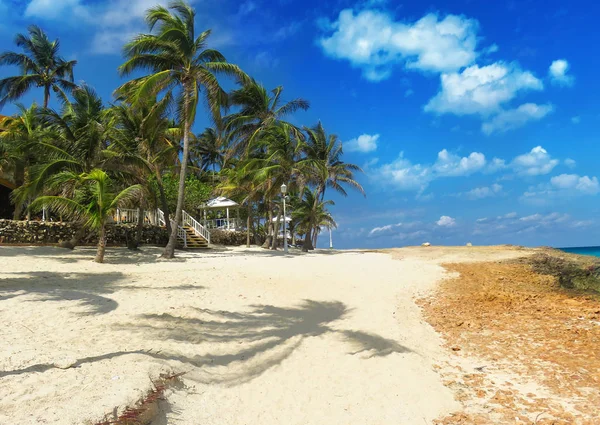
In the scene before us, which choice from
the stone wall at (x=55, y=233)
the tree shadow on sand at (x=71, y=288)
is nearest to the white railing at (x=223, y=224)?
the stone wall at (x=55, y=233)

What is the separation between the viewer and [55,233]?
52.8 ft

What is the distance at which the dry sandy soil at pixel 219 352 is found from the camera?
401 cm

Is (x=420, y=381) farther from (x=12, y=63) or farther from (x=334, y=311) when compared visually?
(x=12, y=63)

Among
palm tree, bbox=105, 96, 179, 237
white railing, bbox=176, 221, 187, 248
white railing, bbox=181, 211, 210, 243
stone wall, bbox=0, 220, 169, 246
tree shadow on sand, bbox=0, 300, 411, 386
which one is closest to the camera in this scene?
tree shadow on sand, bbox=0, 300, 411, 386

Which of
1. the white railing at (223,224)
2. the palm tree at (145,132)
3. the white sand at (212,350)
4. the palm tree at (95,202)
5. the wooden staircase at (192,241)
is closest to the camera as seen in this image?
the white sand at (212,350)

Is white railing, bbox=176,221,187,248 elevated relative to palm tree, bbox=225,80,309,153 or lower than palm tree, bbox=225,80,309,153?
lower

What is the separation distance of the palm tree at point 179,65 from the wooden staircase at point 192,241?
4739 mm

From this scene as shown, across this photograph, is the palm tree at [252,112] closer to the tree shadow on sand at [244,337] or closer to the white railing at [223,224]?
the white railing at [223,224]

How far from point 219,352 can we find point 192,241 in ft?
55.1

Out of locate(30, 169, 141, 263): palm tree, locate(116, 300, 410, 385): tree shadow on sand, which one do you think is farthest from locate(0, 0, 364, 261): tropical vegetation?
locate(116, 300, 410, 385): tree shadow on sand

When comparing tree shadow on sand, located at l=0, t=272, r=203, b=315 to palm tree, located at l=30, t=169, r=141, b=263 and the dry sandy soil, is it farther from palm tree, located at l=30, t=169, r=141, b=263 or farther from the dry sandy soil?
palm tree, located at l=30, t=169, r=141, b=263

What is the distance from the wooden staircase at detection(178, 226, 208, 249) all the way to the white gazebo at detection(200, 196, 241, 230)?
4.07 metres

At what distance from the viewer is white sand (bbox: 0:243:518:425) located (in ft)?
13.1

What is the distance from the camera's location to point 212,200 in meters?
28.6
